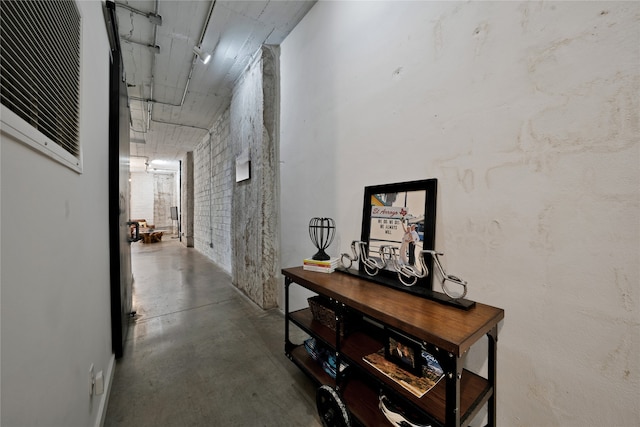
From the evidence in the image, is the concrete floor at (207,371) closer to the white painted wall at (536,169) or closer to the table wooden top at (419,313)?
the table wooden top at (419,313)

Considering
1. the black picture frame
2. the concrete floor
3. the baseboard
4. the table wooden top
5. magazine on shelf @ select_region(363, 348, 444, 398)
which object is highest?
the black picture frame

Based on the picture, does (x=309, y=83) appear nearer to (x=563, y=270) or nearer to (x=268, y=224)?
(x=268, y=224)

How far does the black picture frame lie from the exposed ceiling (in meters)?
2.11

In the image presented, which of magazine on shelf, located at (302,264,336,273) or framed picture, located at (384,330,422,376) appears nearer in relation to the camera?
framed picture, located at (384,330,422,376)

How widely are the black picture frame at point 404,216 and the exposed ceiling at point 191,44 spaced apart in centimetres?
211

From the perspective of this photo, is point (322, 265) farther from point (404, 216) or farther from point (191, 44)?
point (191, 44)

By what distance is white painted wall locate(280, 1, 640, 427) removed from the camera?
828mm

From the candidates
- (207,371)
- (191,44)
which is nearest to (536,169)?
(207,371)

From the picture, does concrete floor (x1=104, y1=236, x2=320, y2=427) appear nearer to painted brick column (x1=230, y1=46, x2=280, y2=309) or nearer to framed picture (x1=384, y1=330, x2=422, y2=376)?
painted brick column (x1=230, y1=46, x2=280, y2=309)

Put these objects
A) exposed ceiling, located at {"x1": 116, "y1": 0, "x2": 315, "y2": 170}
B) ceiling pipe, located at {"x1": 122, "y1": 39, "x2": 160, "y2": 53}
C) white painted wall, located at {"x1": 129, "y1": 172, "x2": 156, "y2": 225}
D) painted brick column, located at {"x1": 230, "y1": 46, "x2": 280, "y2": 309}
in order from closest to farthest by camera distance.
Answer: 1. exposed ceiling, located at {"x1": 116, "y1": 0, "x2": 315, "y2": 170}
2. ceiling pipe, located at {"x1": 122, "y1": 39, "x2": 160, "y2": 53}
3. painted brick column, located at {"x1": 230, "y1": 46, "x2": 280, "y2": 309}
4. white painted wall, located at {"x1": 129, "y1": 172, "x2": 156, "y2": 225}

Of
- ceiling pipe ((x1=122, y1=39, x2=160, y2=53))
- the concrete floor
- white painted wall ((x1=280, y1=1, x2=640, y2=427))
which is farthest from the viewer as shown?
ceiling pipe ((x1=122, y1=39, x2=160, y2=53))

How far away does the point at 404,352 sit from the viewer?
118 centimetres

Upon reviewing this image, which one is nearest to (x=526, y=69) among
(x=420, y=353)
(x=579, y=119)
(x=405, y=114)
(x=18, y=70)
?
(x=579, y=119)

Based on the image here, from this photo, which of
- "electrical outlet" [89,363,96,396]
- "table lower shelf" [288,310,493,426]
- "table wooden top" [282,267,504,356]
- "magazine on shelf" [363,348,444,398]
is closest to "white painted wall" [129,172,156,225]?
"electrical outlet" [89,363,96,396]
